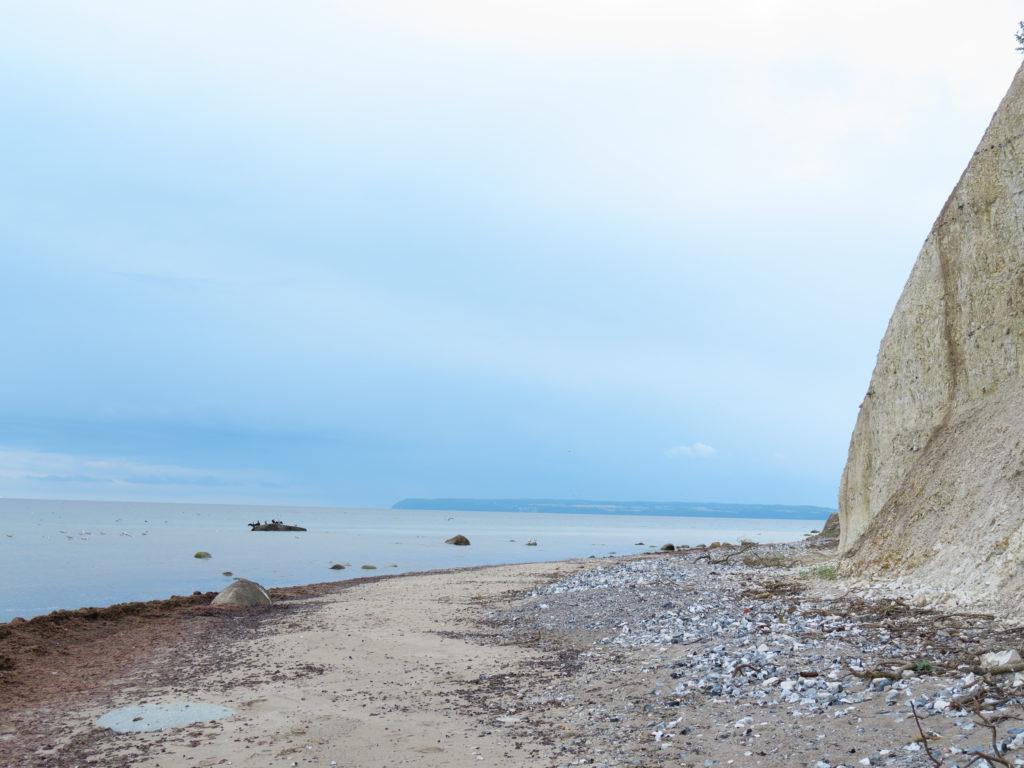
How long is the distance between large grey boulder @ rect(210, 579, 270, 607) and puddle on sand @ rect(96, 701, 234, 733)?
11568 millimetres

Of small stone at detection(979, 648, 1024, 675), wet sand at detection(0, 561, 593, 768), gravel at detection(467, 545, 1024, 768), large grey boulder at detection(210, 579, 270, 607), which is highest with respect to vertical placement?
small stone at detection(979, 648, 1024, 675)

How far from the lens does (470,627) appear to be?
15.5 metres

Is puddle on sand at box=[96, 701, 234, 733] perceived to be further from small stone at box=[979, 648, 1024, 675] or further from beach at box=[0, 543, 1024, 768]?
small stone at box=[979, 648, 1024, 675]

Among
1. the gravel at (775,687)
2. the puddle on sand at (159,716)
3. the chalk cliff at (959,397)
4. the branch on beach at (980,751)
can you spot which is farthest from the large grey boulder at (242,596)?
the branch on beach at (980,751)

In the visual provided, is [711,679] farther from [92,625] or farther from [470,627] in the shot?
[92,625]

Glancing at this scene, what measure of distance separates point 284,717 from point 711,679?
208 inches

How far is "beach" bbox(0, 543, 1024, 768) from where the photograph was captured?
676 cm

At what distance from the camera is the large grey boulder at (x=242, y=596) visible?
67.8ft

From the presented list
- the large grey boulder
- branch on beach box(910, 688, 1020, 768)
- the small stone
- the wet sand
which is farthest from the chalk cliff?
the large grey boulder

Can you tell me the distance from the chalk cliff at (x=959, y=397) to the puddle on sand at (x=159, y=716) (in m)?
10.8

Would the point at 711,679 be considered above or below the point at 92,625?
above

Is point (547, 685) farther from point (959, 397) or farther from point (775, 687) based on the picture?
point (959, 397)

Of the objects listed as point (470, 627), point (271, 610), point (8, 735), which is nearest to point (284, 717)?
point (8, 735)

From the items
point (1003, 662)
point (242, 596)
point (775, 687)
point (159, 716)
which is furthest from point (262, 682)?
point (242, 596)
